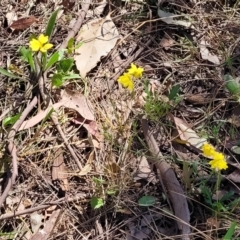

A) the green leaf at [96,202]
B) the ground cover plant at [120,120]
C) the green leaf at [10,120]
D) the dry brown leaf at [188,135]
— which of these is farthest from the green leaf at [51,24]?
the green leaf at [96,202]

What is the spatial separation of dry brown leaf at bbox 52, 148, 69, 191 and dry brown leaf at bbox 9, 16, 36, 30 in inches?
23.5

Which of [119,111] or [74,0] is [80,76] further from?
[74,0]

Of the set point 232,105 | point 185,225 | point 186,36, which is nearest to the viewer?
point 185,225

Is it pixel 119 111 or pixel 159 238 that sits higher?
pixel 119 111

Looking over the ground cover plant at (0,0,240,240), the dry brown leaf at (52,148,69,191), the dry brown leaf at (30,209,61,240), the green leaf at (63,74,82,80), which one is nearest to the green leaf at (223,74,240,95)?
the ground cover plant at (0,0,240,240)

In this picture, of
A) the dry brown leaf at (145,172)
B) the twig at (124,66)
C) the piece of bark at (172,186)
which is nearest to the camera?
the piece of bark at (172,186)

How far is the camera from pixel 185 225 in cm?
165

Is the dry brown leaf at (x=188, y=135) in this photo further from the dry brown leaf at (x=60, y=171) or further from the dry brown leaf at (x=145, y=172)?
the dry brown leaf at (x=60, y=171)

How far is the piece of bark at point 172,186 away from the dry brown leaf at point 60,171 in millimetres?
314

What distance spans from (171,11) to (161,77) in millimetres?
339

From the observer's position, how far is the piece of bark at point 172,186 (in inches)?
65.0

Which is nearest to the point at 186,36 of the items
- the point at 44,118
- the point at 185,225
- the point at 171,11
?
the point at 171,11

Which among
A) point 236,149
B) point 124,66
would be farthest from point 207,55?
point 236,149

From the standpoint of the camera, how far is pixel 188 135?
72.4 inches
